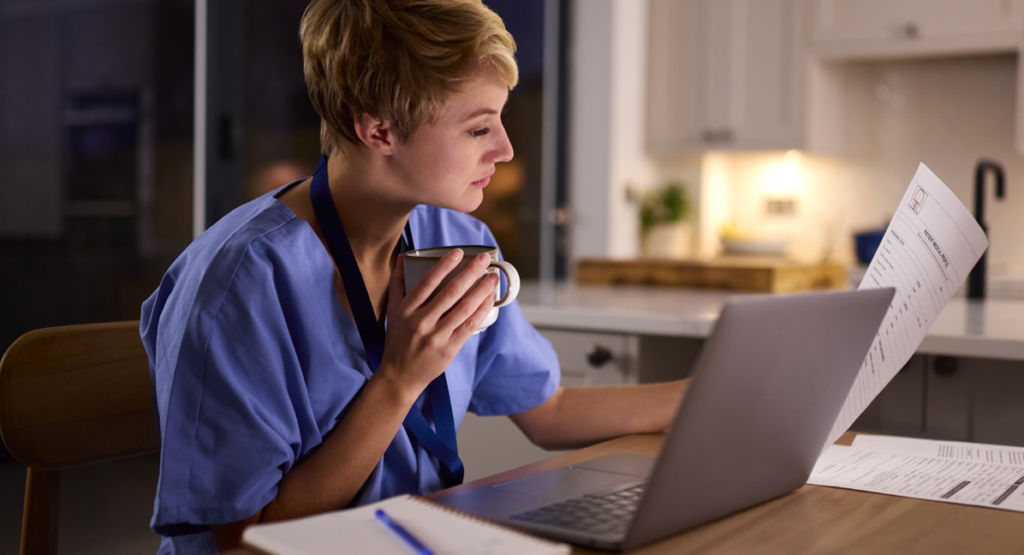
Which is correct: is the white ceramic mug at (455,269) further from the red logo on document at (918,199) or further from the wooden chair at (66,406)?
the wooden chair at (66,406)

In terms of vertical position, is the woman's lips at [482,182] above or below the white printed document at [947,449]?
above

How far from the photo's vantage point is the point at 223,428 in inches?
30.0

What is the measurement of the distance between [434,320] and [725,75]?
11.5 feet

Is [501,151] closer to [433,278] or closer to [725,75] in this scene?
[433,278]

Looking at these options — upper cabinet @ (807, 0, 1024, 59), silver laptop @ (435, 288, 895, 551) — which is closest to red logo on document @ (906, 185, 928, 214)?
silver laptop @ (435, 288, 895, 551)

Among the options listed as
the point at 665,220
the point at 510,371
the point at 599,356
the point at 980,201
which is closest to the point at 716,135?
the point at 665,220

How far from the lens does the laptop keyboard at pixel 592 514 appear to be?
0.64 metres

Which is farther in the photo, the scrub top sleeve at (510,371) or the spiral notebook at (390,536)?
the scrub top sleeve at (510,371)

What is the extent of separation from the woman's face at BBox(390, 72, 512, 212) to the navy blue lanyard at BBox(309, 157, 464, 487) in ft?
0.26

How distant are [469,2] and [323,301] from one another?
0.34m

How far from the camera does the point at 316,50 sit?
2.94 feet

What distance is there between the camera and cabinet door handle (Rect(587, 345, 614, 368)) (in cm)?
175

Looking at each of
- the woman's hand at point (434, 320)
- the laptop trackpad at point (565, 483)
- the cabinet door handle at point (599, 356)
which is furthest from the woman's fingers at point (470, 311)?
the cabinet door handle at point (599, 356)

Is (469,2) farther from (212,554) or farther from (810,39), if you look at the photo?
(810,39)
